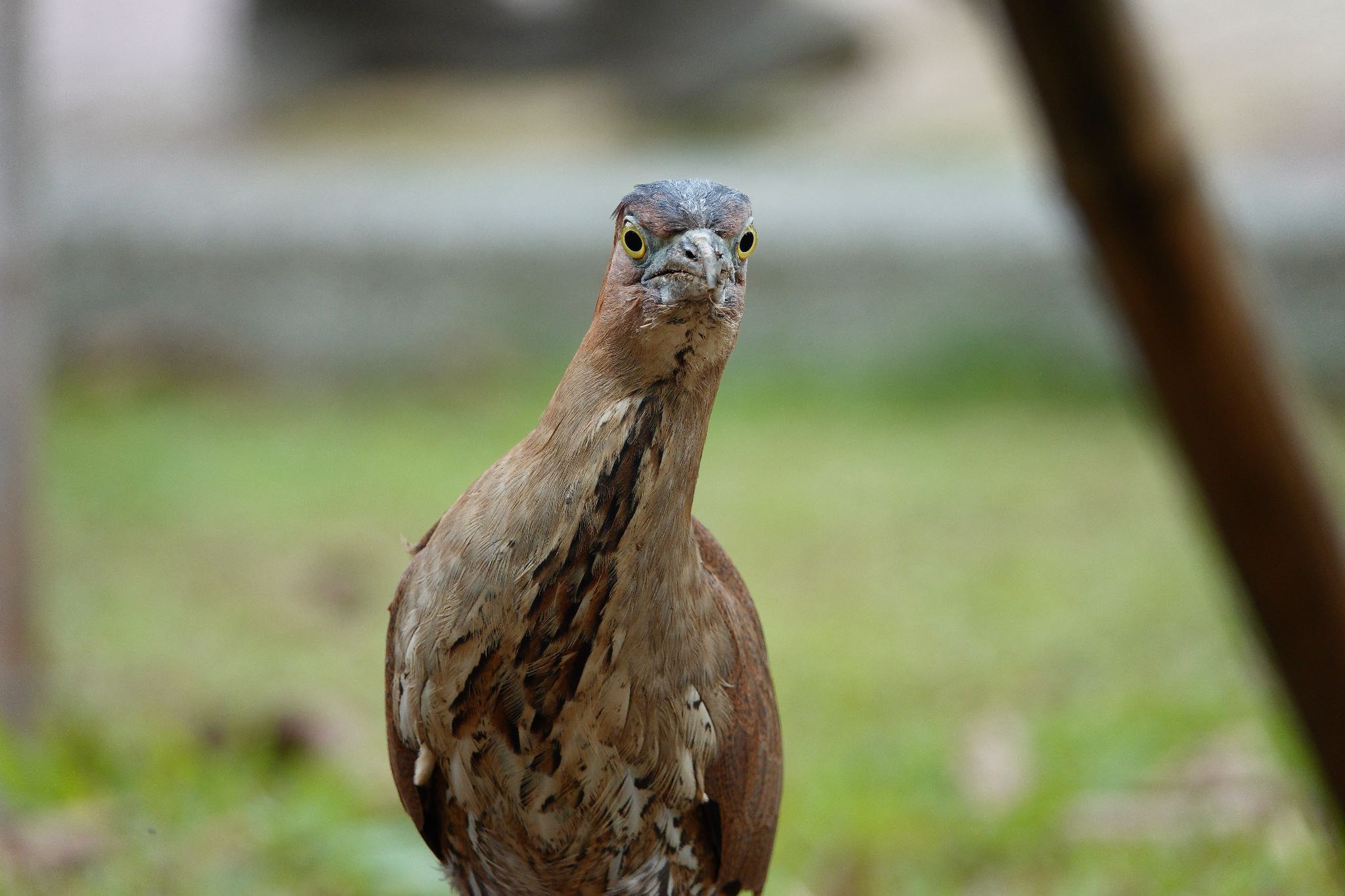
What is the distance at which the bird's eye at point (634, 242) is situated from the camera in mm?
1512

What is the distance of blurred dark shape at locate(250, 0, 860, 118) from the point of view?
910 cm

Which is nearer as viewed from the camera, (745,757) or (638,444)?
(638,444)

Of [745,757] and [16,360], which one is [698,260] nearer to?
[745,757]

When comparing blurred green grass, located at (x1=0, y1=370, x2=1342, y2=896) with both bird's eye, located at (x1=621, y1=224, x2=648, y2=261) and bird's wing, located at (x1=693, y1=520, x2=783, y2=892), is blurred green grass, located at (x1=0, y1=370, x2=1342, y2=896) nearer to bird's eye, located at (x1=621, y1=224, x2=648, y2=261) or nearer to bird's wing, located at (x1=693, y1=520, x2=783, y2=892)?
bird's wing, located at (x1=693, y1=520, x2=783, y2=892)

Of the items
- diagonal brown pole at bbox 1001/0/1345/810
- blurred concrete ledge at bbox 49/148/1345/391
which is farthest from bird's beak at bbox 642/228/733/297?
blurred concrete ledge at bbox 49/148/1345/391

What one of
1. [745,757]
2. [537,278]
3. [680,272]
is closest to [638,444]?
[680,272]

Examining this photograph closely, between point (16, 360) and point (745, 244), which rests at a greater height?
point (16, 360)

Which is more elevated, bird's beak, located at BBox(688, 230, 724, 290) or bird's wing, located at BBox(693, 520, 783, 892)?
bird's beak, located at BBox(688, 230, 724, 290)

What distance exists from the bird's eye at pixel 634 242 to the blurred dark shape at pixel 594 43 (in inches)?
305

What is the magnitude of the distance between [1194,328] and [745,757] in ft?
2.56

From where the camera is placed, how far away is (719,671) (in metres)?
1.74

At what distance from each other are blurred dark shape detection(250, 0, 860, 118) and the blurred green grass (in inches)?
122

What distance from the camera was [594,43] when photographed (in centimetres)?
928

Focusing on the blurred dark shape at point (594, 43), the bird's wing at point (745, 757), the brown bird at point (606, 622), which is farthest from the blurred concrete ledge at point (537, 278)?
the brown bird at point (606, 622)
